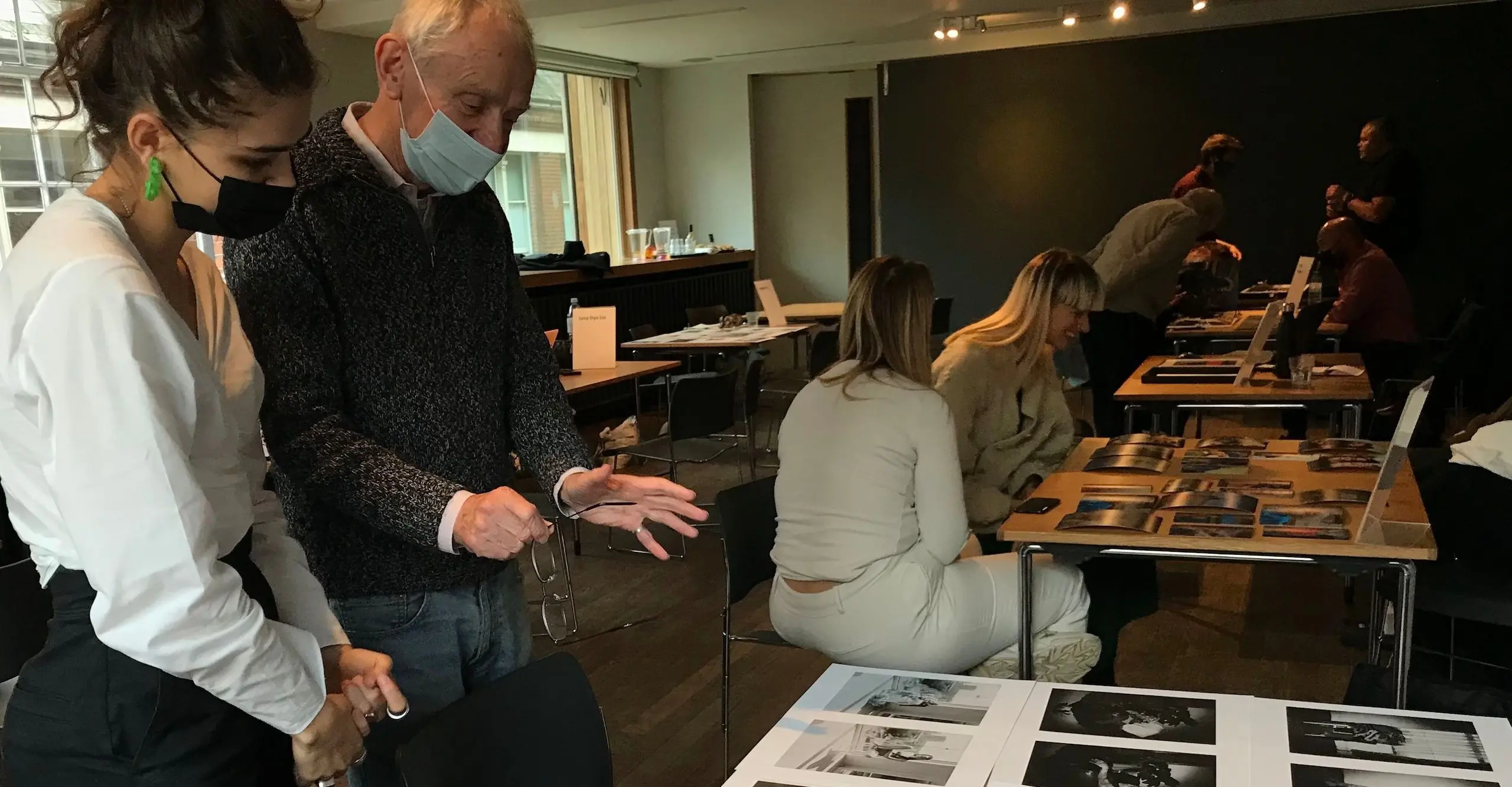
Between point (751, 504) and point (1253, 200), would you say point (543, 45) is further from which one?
point (751, 504)

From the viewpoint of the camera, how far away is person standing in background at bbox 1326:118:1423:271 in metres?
7.62

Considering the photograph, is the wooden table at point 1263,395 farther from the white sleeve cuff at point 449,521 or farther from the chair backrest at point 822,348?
the white sleeve cuff at point 449,521

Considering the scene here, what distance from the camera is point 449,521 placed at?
1.24m

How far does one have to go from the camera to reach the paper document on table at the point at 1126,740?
1313 millimetres

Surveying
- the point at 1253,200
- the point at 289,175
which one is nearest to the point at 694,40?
the point at 1253,200

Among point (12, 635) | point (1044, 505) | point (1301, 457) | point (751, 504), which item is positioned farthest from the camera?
point (1301, 457)

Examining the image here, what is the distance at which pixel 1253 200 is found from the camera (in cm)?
816

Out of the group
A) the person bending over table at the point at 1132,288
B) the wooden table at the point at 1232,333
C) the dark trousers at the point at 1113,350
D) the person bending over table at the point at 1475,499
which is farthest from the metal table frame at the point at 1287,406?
the wooden table at the point at 1232,333

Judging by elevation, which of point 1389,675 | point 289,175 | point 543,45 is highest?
point 543,45

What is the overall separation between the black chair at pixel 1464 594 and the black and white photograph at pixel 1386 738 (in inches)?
51.0

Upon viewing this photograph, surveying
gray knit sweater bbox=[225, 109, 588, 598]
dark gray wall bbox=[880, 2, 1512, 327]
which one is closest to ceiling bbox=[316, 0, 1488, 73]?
dark gray wall bbox=[880, 2, 1512, 327]

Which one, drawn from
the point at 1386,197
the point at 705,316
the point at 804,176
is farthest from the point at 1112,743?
the point at 804,176

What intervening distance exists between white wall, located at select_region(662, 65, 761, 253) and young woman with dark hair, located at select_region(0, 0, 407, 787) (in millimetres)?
9493

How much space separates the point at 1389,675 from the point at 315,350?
5.42ft
